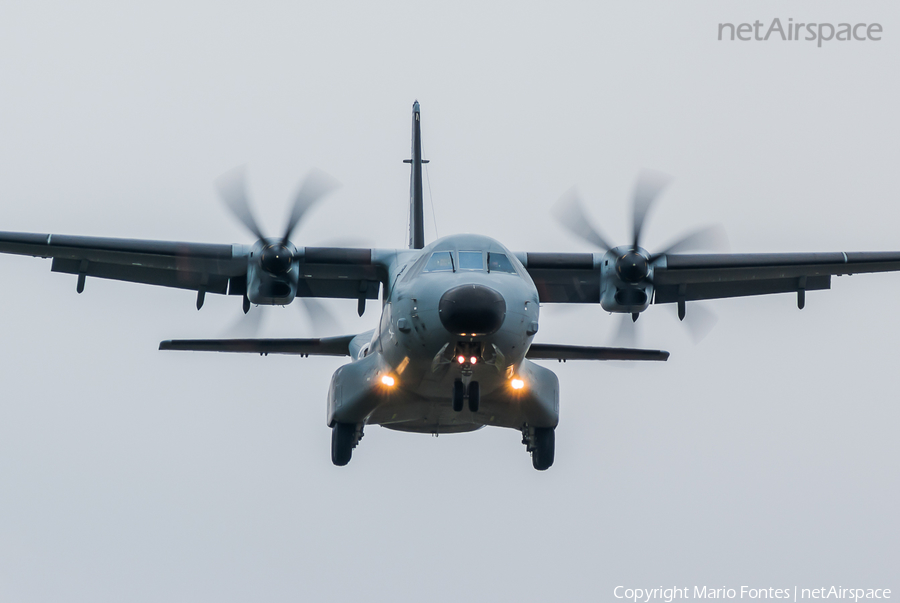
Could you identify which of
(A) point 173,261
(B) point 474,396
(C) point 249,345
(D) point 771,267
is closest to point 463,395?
(B) point 474,396

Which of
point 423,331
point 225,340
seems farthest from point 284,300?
point 423,331

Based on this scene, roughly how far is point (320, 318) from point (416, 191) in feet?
12.2

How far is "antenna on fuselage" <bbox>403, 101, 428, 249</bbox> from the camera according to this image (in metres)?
17.4

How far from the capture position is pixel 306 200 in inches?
587

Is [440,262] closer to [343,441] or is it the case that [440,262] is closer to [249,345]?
[343,441]

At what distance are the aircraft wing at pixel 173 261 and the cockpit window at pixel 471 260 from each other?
9.62 feet

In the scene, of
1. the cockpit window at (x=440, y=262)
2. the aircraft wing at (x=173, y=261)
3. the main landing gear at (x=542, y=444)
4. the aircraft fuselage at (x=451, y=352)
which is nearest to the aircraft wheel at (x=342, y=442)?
the aircraft fuselage at (x=451, y=352)

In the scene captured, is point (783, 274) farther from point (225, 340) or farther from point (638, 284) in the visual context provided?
point (225, 340)

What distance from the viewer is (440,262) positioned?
481 inches

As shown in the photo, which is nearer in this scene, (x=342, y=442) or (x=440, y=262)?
(x=440, y=262)

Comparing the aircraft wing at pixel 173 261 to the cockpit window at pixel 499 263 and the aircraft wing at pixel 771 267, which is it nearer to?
the cockpit window at pixel 499 263

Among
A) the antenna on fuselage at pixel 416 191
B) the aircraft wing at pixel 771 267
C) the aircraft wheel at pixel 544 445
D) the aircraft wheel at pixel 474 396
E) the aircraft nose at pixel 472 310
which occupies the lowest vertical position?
the aircraft wheel at pixel 544 445

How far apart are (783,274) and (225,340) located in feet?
27.8

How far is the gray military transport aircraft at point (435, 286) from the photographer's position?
12086mm
